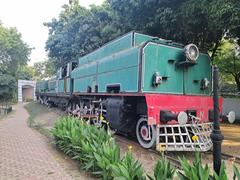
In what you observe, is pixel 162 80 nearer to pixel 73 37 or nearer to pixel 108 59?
pixel 108 59

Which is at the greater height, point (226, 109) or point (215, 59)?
point (215, 59)

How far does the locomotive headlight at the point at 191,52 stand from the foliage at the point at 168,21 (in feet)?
8.02

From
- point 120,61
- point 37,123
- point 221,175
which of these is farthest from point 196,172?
point 37,123

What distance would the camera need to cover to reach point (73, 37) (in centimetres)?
2547

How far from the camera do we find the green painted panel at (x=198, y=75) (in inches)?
358

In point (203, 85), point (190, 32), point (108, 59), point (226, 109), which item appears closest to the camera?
point (203, 85)

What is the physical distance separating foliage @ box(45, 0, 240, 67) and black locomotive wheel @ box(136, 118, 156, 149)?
187 inches

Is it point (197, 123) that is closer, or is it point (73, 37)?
point (197, 123)

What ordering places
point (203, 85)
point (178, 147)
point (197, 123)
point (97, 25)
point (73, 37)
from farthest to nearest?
point (73, 37), point (97, 25), point (203, 85), point (197, 123), point (178, 147)

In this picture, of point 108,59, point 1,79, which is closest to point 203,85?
point 108,59

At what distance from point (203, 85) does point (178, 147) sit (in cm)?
275

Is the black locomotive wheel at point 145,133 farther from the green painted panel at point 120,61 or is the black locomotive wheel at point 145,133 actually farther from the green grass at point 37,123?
the green grass at point 37,123

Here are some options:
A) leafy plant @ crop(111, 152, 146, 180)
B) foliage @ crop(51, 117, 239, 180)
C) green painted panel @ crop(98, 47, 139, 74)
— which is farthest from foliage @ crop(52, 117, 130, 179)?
green painted panel @ crop(98, 47, 139, 74)

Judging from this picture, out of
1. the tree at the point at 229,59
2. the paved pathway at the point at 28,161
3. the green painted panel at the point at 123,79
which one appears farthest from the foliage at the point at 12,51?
the paved pathway at the point at 28,161
